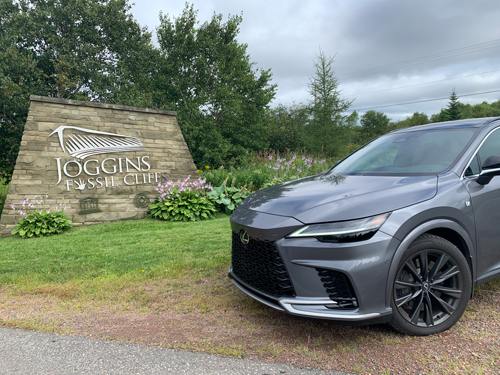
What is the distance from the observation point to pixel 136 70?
21.0 meters

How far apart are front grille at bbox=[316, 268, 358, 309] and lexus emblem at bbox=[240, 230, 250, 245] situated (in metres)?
0.70

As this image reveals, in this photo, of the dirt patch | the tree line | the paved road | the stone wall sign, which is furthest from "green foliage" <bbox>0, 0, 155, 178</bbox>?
→ the paved road

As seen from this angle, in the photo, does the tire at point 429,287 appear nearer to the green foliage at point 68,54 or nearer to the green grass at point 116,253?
the green grass at point 116,253

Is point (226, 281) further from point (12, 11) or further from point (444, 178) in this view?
point (12, 11)

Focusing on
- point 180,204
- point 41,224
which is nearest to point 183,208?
A: point 180,204

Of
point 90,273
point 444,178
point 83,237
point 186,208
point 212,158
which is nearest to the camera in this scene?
point 444,178

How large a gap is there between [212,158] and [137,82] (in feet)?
20.8

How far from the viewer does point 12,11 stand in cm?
1820

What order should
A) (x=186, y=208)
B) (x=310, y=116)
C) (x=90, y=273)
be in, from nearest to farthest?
(x=90, y=273) < (x=186, y=208) < (x=310, y=116)

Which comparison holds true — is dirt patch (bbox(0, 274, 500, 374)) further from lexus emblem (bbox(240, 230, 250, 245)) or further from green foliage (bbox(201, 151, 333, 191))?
green foliage (bbox(201, 151, 333, 191))

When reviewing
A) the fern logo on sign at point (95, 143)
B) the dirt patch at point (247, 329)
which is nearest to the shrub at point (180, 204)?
the fern logo on sign at point (95, 143)

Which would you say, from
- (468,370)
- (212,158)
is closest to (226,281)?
(468,370)

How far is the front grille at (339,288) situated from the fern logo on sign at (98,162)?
779 centimetres

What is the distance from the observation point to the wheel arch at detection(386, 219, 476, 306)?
2512 mm
